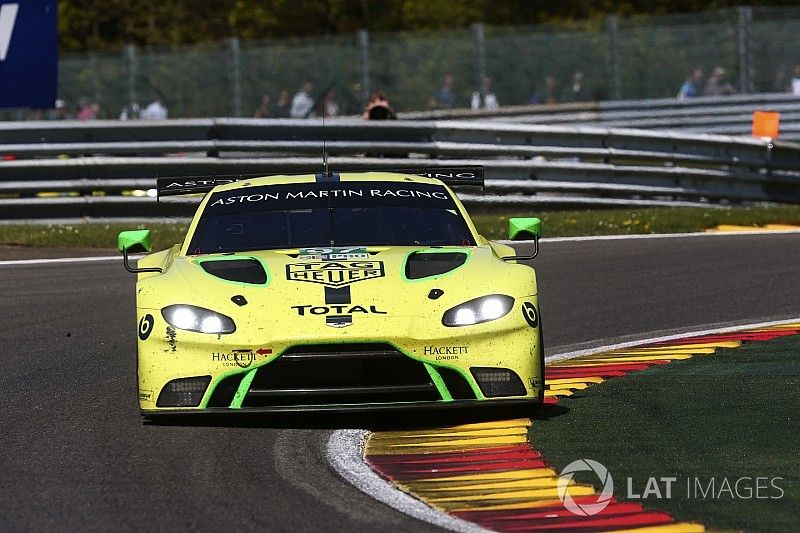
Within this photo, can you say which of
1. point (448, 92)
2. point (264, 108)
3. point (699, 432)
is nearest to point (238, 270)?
point (699, 432)

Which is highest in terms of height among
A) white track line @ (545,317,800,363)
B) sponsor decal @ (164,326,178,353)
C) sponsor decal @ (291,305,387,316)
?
sponsor decal @ (291,305,387,316)

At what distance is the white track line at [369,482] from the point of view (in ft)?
19.4

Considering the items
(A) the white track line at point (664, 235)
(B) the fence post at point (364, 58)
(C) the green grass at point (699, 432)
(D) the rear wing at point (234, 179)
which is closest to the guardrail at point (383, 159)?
(A) the white track line at point (664, 235)

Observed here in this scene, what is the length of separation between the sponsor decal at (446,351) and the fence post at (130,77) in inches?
816

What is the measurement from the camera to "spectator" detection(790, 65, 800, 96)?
3111cm

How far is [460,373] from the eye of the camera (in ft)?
25.5

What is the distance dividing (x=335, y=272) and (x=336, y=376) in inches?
24.7

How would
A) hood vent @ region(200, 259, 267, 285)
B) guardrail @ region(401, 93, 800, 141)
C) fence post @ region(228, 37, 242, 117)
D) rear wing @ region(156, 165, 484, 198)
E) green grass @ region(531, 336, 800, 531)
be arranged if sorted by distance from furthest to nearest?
1. guardrail @ region(401, 93, 800, 141)
2. fence post @ region(228, 37, 242, 117)
3. rear wing @ region(156, 165, 484, 198)
4. hood vent @ region(200, 259, 267, 285)
5. green grass @ region(531, 336, 800, 531)

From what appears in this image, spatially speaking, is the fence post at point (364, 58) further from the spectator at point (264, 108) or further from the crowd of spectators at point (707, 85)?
the crowd of spectators at point (707, 85)

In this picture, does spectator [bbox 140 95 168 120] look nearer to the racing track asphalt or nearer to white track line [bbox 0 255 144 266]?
white track line [bbox 0 255 144 266]

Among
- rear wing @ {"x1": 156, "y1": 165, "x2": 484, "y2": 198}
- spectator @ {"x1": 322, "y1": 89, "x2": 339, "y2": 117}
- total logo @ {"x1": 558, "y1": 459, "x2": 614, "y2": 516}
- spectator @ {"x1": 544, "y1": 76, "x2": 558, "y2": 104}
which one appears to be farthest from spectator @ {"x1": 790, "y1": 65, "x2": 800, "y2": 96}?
total logo @ {"x1": 558, "y1": 459, "x2": 614, "y2": 516}

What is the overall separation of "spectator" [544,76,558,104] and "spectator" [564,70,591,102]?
204mm

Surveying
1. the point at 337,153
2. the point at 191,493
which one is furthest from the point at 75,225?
the point at 191,493

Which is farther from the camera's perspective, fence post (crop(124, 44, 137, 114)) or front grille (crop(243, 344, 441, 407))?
fence post (crop(124, 44, 137, 114))
